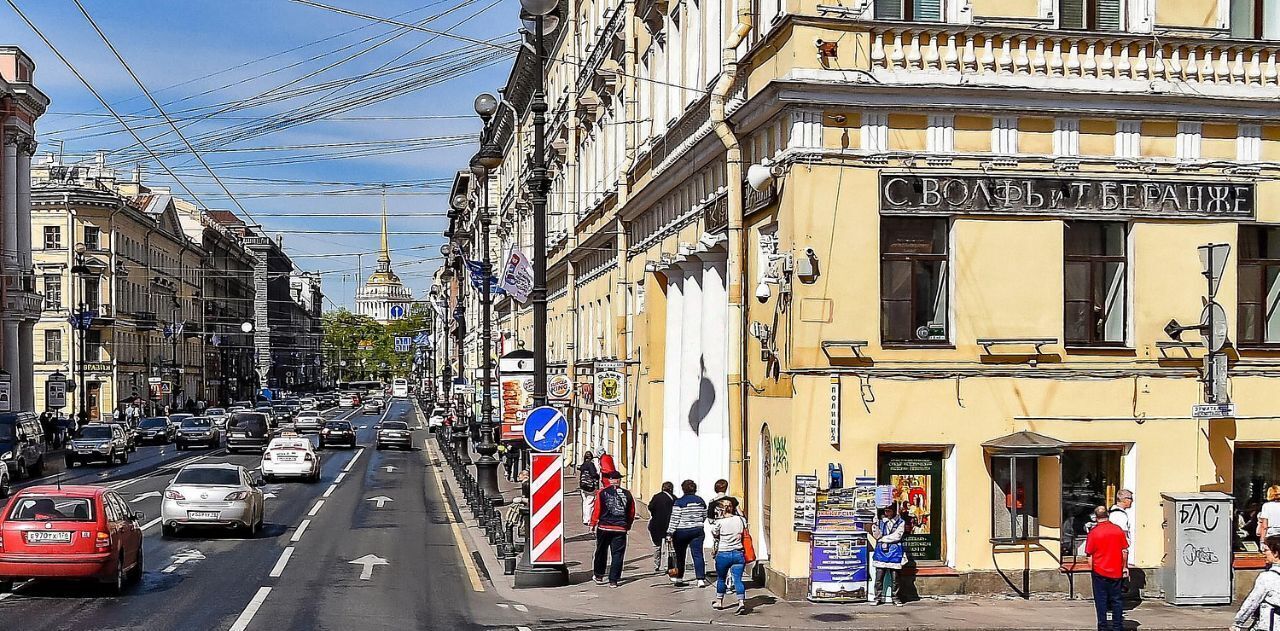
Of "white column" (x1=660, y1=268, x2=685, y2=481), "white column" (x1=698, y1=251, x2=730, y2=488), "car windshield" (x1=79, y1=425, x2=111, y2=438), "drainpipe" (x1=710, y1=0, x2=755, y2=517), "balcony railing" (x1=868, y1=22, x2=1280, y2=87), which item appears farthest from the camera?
"car windshield" (x1=79, y1=425, x2=111, y2=438)

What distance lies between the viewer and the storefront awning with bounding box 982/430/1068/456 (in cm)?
1761

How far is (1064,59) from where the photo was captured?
17.9 meters

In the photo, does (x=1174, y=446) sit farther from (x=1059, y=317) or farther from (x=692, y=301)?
(x=692, y=301)

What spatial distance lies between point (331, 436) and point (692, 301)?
42768 mm

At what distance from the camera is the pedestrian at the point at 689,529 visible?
19.0 meters

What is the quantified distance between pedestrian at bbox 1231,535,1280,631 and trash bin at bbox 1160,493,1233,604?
18.0 feet

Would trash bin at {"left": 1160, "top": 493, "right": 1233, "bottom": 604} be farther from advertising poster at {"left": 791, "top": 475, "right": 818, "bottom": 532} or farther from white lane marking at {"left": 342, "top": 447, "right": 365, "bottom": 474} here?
white lane marking at {"left": 342, "top": 447, "right": 365, "bottom": 474}

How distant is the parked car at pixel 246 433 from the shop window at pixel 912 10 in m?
45.4

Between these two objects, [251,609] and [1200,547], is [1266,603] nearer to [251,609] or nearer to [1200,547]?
[1200,547]

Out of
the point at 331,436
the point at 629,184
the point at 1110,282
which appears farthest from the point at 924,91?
the point at 331,436

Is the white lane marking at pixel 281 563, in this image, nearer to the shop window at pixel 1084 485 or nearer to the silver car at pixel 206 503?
the silver car at pixel 206 503

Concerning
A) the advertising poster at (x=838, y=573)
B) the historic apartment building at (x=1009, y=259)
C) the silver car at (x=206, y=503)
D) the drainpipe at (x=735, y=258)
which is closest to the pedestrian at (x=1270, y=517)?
the historic apartment building at (x=1009, y=259)

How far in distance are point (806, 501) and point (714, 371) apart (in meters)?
6.80

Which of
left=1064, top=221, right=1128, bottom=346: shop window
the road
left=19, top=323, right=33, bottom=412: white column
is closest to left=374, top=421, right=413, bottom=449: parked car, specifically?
left=19, top=323, right=33, bottom=412: white column
